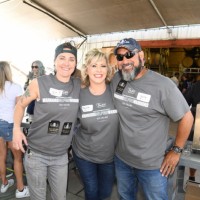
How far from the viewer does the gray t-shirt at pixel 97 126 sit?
1.71 meters

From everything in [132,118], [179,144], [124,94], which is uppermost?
[124,94]

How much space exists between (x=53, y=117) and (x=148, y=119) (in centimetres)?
67

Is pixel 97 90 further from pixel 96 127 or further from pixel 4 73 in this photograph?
pixel 4 73

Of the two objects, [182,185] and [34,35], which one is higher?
[34,35]

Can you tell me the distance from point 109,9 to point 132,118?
216 inches

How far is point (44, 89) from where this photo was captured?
166 cm

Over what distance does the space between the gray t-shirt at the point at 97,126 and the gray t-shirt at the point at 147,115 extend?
0.26ft

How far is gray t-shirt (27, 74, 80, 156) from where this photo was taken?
165 cm

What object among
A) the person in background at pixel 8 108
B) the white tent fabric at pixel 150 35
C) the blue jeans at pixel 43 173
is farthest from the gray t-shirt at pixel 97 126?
the white tent fabric at pixel 150 35

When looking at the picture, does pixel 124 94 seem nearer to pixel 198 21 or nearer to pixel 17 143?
pixel 17 143

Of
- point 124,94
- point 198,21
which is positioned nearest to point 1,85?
point 124,94

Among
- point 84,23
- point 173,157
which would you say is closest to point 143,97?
point 173,157

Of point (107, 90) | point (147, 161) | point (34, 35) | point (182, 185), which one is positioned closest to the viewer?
point (147, 161)

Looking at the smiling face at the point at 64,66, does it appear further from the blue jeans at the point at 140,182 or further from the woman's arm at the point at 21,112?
the blue jeans at the point at 140,182
